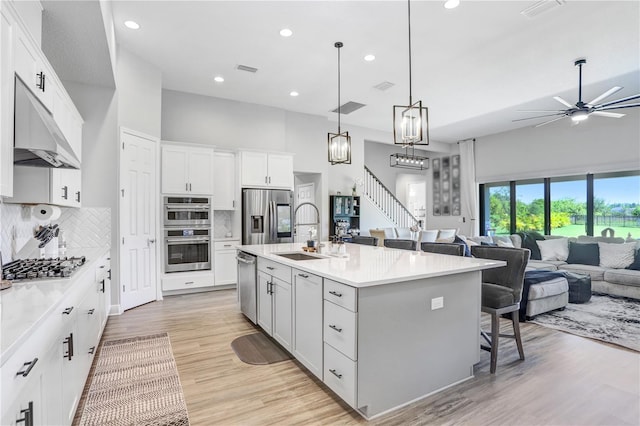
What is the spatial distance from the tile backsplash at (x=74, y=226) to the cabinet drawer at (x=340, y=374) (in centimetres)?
268

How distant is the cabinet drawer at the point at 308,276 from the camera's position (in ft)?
7.87

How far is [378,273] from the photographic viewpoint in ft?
7.23

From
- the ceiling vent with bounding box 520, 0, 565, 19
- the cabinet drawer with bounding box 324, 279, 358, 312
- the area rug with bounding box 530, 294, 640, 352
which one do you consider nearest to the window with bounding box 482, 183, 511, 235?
the area rug with bounding box 530, 294, 640, 352

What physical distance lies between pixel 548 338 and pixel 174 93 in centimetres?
655

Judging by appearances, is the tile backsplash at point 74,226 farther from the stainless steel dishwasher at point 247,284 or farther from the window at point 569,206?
the window at point 569,206

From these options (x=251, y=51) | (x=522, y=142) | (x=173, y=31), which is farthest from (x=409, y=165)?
(x=173, y=31)

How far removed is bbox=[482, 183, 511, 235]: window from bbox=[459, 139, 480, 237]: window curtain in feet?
1.06

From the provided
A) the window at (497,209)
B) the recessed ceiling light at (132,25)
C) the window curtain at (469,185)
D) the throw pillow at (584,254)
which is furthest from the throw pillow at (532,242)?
the recessed ceiling light at (132,25)

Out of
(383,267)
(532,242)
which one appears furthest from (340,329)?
(532,242)

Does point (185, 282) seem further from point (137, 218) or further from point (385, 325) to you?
point (385, 325)

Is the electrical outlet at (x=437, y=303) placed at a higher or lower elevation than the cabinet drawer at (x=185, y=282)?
higher

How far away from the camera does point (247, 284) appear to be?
3889 mm

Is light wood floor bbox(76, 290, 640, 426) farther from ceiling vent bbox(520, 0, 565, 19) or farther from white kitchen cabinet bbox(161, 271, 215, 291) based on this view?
ceiling vent bbox(520, 0, 565, 19)

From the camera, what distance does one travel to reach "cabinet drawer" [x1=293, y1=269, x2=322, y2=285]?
240 centimetres
